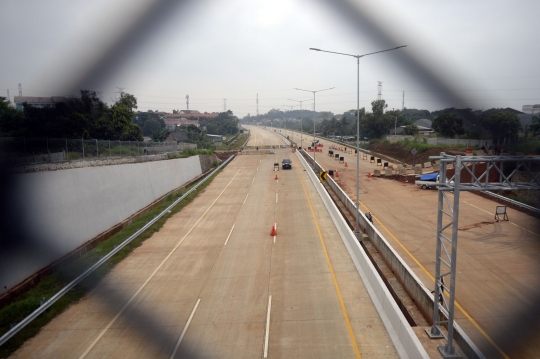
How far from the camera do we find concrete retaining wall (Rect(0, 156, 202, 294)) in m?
13.1

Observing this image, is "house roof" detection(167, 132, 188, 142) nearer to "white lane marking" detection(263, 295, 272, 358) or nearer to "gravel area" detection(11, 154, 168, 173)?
"gravel area" detection(11, 154, 168, 173)

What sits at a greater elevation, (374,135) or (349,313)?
(374,135)

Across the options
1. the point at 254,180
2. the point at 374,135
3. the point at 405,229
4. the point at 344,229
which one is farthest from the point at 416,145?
the point at 374,135

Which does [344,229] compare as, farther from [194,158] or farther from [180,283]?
[194,158]

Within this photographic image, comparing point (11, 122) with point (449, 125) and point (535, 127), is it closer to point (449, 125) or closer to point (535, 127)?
point (449, 125)

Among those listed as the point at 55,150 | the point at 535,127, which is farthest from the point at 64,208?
the point at 535,127

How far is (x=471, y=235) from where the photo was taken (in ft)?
63.1

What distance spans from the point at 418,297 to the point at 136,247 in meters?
12.1

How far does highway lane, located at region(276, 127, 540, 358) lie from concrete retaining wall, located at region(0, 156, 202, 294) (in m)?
13.1

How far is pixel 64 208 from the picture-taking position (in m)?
16.2

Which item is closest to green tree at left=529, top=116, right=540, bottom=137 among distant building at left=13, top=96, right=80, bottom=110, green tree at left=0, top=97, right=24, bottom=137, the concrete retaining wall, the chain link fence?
distant building at left=13, top=96, right=80, bottom=110

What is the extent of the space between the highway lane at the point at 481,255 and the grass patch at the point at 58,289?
10926mm

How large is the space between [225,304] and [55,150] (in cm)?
1102

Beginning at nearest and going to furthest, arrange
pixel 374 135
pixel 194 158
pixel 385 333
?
pixel 385 333, pixel 194 158, pixel 374 135
